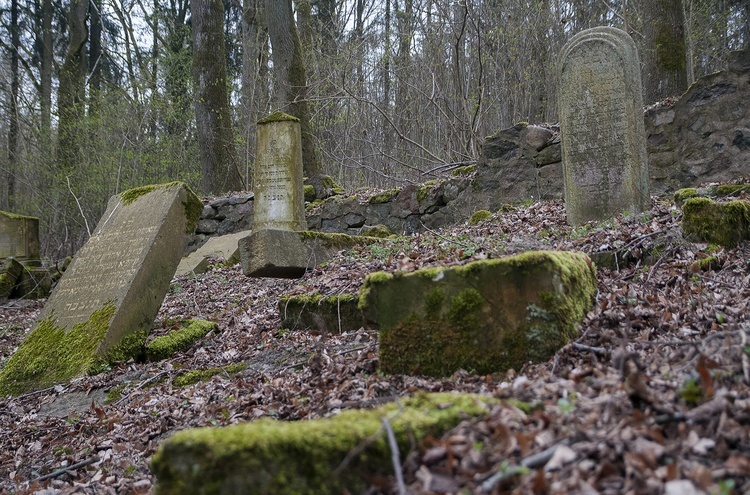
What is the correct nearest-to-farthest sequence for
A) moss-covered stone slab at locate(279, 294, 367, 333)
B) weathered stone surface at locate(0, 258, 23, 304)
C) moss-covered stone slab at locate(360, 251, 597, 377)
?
moss-covered stone slab at locate(360, 251, 597, 377), moss-covered stone slab at locate(279, 294, 367, 333), weathered stone surface at locate(0, 258, 23, 304)

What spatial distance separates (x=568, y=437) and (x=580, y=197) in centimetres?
608

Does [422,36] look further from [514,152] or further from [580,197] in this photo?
[580,197]

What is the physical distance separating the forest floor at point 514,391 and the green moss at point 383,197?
12.5ft

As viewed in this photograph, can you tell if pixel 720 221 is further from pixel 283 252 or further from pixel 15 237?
pixel 15 237

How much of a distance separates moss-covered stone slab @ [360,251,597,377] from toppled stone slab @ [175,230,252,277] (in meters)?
6.87

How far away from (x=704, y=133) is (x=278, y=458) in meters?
8.91

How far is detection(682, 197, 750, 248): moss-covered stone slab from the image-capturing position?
189 inches

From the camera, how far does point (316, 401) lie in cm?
334

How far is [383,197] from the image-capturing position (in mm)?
11477

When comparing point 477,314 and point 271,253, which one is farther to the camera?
point 271,253

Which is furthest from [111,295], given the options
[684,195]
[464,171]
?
[464,171]

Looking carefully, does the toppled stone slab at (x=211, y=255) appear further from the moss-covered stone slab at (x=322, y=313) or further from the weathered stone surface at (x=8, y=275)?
the moss-covered stone slab at (x=322, y=313)

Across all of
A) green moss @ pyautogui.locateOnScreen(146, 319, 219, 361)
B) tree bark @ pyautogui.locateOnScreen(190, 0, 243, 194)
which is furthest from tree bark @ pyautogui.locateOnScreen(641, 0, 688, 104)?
tree bark @ pyautogui.locateOnScreen(190, 0, 243, 194)

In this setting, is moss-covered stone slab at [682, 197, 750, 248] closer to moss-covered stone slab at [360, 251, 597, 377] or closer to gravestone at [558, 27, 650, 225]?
moss-covered stone slab at [360, 251, 597, 377]
